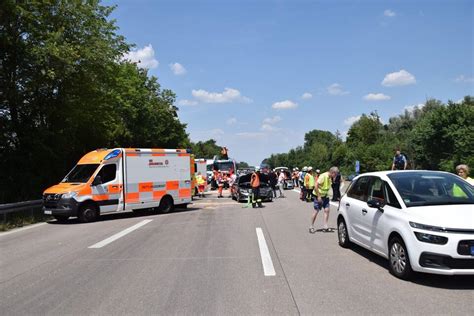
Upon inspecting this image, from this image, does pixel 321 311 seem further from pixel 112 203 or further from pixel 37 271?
pixel 112 203

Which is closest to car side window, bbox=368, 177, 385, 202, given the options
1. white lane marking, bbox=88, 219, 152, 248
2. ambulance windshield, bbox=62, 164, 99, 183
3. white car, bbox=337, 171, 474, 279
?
white car, bbox=337, 171, 474, 279

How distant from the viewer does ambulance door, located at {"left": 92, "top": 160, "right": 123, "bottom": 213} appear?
16156mm

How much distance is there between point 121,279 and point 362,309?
3.77 m

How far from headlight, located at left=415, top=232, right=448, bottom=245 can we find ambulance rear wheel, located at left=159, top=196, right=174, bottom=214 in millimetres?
13817

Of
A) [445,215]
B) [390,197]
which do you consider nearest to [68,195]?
[390,197]

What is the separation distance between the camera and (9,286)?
6.82m

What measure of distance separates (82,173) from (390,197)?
12.5 metres

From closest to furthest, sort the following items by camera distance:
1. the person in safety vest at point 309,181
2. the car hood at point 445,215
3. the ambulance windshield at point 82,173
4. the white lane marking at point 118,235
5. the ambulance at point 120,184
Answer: the car hood at point 445,215 < the white lane marking at point 118,235 < the ambulance at point 120,184 < the ambulance windshield at point 82,173 < the person in safety vest at point 309,181

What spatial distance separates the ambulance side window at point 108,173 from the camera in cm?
1639

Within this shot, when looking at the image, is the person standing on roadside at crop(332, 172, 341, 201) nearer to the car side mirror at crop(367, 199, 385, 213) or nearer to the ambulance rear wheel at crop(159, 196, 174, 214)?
the ambulance rear wheel at crop(159, 196, 174, 214)

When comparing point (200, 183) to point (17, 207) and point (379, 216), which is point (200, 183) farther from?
point (379, 216)

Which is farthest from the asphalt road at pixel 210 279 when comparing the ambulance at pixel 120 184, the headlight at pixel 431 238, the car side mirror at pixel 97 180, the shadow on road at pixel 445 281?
the car side mirror at pixel 97 180

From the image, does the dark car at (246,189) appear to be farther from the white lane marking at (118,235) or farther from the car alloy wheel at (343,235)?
the car alloy wheel at (343,235)

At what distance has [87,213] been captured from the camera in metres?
15.9
